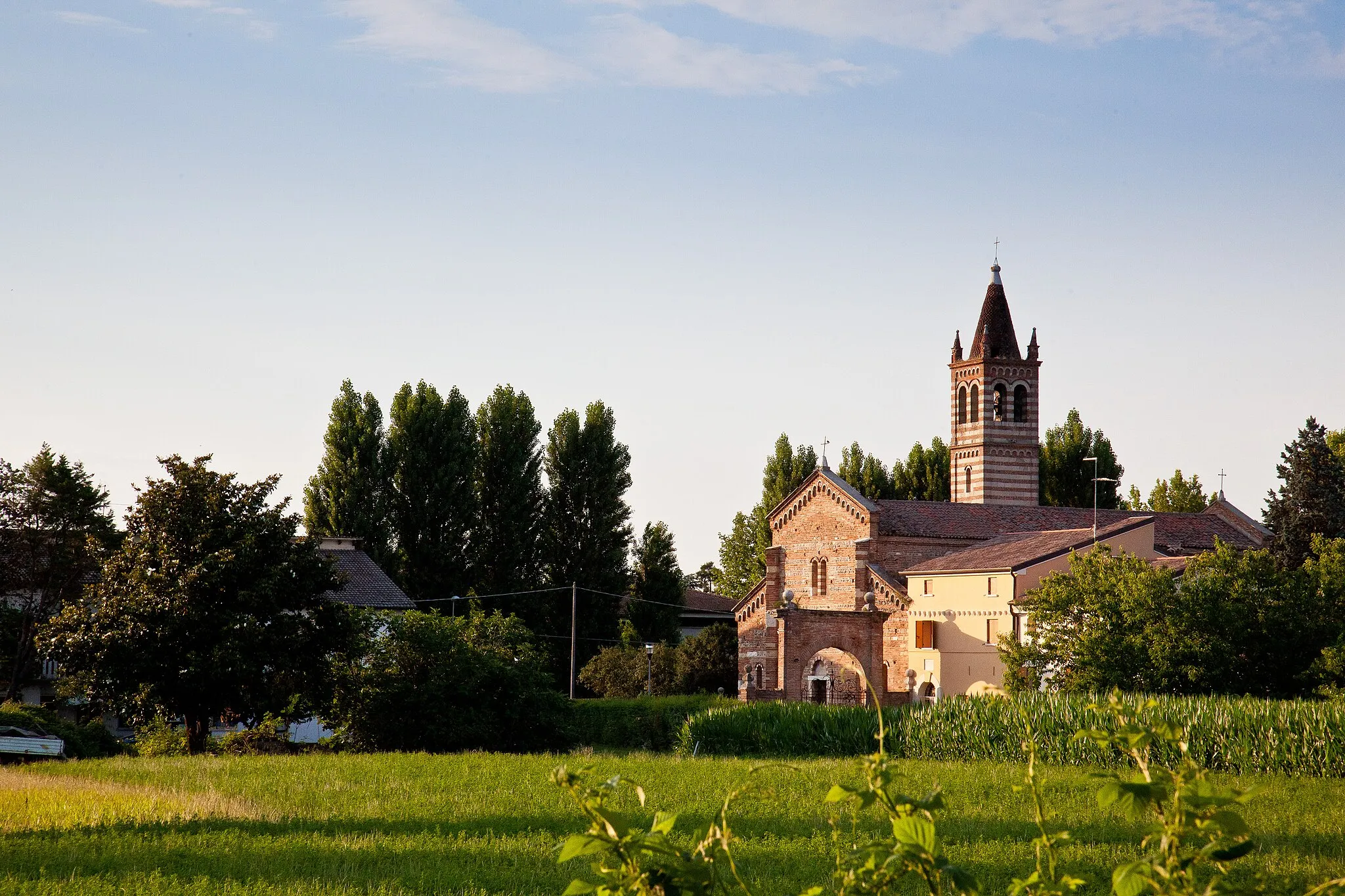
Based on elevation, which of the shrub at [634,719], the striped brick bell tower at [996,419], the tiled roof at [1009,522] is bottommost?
the shrub at [634,719]

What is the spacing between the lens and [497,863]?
12.2 metres

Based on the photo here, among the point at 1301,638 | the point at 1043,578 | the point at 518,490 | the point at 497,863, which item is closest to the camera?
the point at 497,863

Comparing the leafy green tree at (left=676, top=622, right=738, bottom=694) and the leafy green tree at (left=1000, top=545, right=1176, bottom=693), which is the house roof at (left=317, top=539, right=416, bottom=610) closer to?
the leafy green tree at (left=676, top=622, right=738, bottom=694)

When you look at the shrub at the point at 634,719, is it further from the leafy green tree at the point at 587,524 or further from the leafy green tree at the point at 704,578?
the leafy green tree at the point at 704,578

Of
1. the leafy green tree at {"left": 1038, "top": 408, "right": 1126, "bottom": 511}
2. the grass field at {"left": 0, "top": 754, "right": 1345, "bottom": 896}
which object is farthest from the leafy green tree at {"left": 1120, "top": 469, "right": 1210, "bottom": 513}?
the grass field at {"left": 0, "top": 754, "right": 1345, "bottom": 896}

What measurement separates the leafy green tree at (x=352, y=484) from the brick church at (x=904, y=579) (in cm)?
1640

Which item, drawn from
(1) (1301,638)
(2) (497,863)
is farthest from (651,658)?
(2) (497,863)

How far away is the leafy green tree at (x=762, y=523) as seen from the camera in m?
70.1

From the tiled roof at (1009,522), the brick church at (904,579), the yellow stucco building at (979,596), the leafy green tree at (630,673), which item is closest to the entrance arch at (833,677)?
the brick church at (904,579)

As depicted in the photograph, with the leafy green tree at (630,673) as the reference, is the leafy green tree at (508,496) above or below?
above

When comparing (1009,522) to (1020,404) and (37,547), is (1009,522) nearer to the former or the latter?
(1020,404)

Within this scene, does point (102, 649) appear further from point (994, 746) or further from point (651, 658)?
point (651, 658)

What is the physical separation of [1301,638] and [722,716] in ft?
49.0

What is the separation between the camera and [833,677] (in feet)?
162
